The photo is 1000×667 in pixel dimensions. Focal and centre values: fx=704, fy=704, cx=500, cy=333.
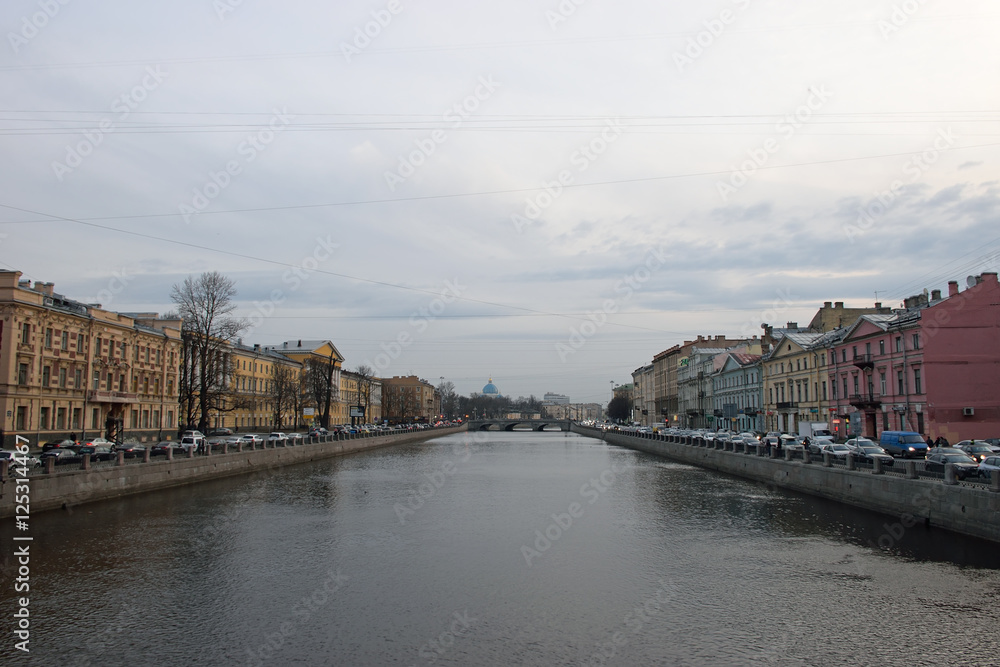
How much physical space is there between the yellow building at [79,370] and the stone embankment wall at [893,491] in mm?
42840

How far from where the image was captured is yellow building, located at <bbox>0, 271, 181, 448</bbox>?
42.1 m

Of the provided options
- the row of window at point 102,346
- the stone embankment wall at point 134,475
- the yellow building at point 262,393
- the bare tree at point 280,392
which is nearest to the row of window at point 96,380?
the row of window at point 102,346

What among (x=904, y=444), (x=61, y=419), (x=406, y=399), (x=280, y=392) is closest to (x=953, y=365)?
(x=904, y=444)

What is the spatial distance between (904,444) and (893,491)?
15.5 meters

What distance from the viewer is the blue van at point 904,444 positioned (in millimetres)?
34806

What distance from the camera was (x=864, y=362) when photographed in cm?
5138

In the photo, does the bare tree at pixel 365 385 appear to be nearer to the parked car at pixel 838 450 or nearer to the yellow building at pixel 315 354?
the yellow building at pixel 315 354

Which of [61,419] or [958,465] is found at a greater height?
[61,419]

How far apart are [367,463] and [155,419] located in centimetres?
1958

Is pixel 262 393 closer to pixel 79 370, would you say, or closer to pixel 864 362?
pixel 79 370

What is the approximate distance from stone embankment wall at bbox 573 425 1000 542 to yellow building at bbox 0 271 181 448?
4284 cm

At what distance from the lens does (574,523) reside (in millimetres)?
24328

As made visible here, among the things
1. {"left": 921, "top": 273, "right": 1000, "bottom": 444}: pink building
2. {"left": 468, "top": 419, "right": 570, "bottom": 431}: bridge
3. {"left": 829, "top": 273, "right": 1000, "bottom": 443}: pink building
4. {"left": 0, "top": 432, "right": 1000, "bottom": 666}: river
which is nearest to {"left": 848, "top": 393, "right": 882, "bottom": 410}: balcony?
{"left": 829, "top": 273, "right": 1000, "bottom": 443}: pink building

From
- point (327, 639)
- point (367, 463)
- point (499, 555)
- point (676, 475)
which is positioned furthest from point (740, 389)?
point (327, 639)
